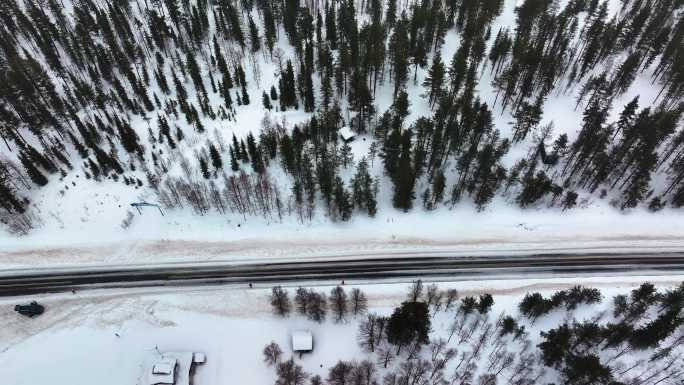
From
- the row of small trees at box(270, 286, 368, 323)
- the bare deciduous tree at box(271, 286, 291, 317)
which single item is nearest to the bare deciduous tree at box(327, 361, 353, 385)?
the row of small trees at box(270, 286, 368, 323)

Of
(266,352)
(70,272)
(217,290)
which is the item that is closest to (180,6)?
(70,272)

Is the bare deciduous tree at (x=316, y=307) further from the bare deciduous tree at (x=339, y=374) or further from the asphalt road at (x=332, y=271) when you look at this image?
the bare deciduous tree at (x=339, y=374)

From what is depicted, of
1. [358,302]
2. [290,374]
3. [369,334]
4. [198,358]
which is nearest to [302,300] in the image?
[358,302]

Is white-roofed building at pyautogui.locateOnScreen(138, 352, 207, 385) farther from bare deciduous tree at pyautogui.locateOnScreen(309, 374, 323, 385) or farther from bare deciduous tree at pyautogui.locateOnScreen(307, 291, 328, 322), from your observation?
bare deciduous tree at pyautogui.locateOnScreen(307, 291, 328, 322)

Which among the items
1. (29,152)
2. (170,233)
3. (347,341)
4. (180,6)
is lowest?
(347,341)

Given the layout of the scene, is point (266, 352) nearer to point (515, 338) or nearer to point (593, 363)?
point (515, 338)

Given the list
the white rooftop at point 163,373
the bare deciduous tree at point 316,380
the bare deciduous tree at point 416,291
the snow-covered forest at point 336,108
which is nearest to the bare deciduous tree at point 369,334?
the bare deciduous tree at point 416,291

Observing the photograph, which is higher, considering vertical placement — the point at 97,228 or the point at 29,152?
the point at 29,152
